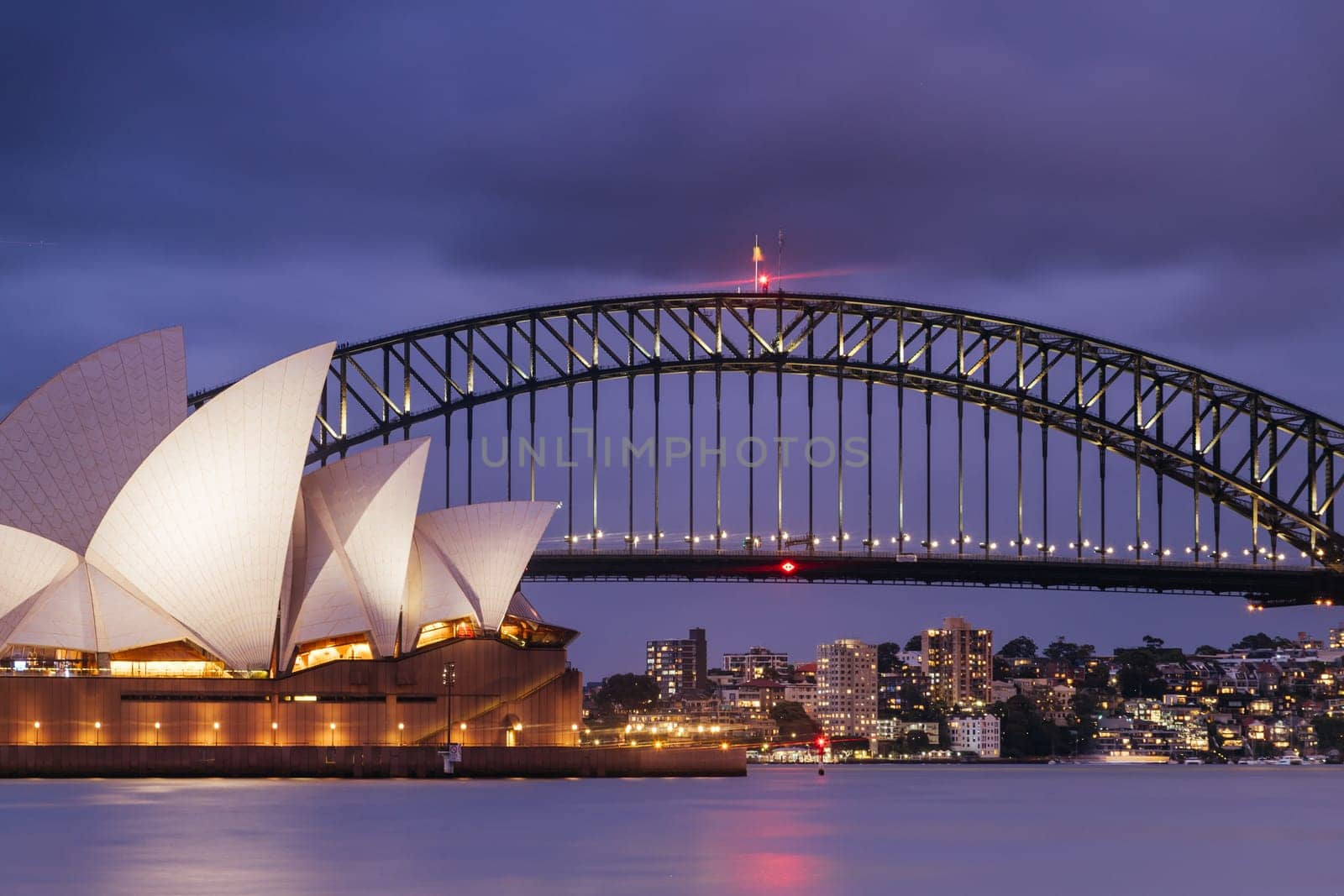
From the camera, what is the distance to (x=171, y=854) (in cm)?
3634

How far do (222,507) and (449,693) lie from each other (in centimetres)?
902

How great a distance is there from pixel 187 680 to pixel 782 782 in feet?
71.6

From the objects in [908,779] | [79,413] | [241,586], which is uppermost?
[79,413]

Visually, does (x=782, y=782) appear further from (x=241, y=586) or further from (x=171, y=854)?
(x=171, y=854)

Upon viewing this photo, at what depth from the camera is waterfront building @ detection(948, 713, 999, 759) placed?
15150 cm

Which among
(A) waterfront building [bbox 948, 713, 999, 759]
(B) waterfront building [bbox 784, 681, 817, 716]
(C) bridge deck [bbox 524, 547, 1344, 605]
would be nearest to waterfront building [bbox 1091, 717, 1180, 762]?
(A) waterfront building [bbox 948, 713, 999, 759]

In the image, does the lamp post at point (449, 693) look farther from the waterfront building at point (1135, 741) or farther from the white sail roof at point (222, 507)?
the waterfront building at point (1135, 741)

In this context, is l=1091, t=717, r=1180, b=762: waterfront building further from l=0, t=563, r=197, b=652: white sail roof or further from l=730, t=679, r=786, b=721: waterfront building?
l=0, t=563, r=197, b=652: white sail roof

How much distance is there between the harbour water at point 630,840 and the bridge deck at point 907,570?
39.0ft

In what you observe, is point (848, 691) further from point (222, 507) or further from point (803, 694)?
point (222, 507)

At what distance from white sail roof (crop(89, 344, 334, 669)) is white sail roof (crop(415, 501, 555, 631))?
5.41 meters

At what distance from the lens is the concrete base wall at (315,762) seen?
6112 cm

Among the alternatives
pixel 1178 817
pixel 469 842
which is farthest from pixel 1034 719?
pixel 469 842

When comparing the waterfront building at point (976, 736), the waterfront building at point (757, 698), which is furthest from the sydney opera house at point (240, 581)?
the waterfront building at point (757, 698)
